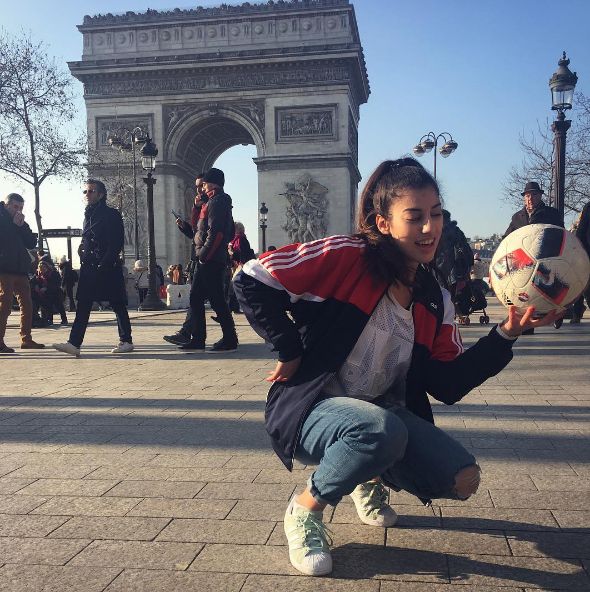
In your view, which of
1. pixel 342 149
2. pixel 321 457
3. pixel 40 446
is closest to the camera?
pixel 321 457

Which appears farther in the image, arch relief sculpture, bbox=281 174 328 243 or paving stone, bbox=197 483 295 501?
arch relief sculpture, bbox=281 174 328 243

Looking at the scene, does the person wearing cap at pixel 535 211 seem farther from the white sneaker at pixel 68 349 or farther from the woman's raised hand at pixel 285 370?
the woman's raised hand at pixel 285 370

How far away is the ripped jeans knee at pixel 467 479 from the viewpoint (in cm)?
227

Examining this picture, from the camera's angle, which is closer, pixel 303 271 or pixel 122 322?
pixel 303 271

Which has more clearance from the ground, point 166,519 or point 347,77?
point 347,77

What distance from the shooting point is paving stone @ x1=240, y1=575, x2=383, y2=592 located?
2092mm

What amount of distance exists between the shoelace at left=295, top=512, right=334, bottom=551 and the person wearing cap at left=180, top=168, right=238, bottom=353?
5.95 metres

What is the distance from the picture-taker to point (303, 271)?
2367mm

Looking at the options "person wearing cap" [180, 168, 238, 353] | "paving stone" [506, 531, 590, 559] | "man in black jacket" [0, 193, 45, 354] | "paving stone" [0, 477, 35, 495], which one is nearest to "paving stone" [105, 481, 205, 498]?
"paving stone" [0, 477, 35, 495]

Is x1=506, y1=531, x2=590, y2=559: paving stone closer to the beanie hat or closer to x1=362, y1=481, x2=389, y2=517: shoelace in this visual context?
x1=362, y1=481, x2=389, y2=517: shoelace

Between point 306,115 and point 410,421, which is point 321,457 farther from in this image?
point 306,115

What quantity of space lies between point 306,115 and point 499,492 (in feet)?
116

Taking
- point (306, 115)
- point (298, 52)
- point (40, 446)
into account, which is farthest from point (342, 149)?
point (40, 446)

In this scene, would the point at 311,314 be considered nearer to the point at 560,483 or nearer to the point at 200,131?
the point at 560,483
